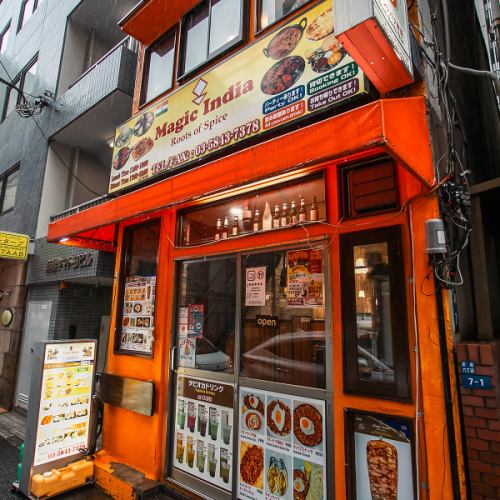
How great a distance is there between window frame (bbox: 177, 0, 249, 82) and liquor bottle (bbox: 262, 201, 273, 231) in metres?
2.57

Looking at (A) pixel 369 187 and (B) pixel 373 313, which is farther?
(A) pixel 369 187

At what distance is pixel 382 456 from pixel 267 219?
2708mm

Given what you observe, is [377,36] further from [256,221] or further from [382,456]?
[382,456]

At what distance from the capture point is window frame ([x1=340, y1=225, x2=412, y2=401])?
2.95 meters

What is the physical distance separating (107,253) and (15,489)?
3913mm

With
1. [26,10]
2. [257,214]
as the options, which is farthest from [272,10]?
[26,10]

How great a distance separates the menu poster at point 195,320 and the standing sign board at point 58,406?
5.60ft

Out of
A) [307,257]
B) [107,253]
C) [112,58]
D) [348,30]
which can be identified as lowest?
[307,257]

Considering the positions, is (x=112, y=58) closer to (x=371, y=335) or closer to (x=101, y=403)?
(x=101, y=403)

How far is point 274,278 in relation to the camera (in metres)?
4.16

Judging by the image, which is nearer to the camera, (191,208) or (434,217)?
(434,217)

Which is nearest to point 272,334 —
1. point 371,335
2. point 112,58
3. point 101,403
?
point 371,335

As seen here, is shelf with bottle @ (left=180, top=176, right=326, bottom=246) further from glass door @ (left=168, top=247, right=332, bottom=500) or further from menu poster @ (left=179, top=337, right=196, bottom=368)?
menu poster @ (left=179, top=337, right=196, bottom=368)

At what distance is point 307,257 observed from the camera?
3.86m
